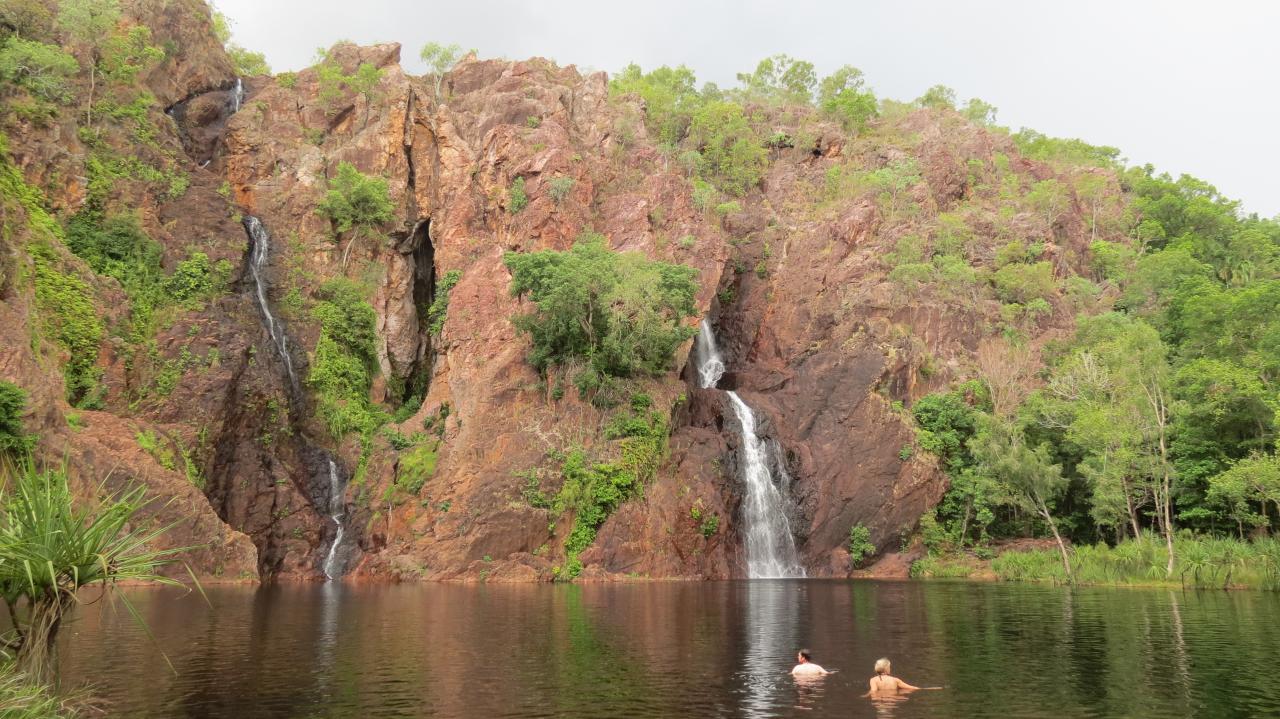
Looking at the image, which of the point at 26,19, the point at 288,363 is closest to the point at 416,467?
the point at 288,363

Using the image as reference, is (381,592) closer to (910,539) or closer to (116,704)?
(116,704)

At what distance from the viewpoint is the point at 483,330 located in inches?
2160

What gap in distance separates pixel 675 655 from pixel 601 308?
3302cm

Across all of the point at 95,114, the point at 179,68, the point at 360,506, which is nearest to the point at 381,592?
the point at 360,506

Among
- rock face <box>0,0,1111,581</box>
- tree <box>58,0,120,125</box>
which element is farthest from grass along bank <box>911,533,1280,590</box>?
tree <box>58,0,120,125</box>

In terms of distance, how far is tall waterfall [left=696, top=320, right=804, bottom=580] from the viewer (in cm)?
4869

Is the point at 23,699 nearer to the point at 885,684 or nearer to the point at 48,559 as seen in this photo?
the point at 48,559

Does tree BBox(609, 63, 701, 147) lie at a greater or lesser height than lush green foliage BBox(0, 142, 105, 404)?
greater

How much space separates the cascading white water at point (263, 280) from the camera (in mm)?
53031

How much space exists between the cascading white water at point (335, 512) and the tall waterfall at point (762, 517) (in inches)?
902

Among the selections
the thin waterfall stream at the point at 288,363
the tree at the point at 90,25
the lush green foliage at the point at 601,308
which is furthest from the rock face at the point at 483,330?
the tree at the point at 90,25

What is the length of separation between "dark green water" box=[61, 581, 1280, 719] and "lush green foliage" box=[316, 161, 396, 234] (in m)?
34.2

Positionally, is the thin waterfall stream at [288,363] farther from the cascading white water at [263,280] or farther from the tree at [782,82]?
the tree at [782,82]

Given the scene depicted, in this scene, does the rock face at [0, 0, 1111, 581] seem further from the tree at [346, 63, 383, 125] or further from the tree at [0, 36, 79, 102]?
the tree at [0, 36, 79, 102]
